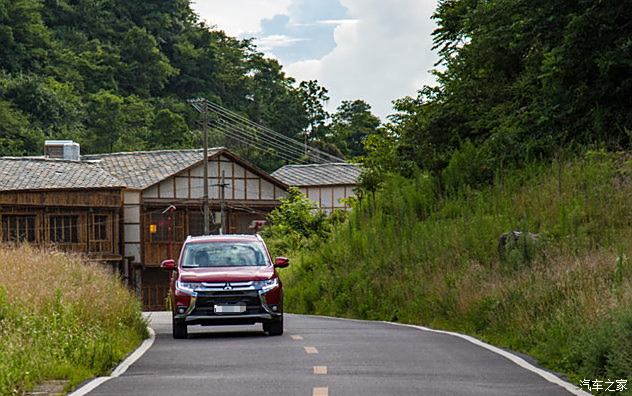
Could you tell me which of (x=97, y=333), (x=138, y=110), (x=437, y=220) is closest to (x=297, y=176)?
(x=138, y=110)

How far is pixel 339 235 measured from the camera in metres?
39.5

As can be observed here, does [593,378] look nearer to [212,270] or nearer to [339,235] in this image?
[212,270]

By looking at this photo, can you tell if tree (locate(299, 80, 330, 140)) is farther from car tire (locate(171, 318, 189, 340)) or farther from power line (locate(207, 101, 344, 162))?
car tire (locate(171, 318, 189, 340))

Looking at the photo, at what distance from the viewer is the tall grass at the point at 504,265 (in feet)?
52.6

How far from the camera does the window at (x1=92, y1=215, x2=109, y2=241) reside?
6544 cm

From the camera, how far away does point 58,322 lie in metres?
17.7

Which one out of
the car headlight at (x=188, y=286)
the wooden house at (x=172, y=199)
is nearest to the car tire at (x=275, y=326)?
the car headlight at (x=188, y=286)

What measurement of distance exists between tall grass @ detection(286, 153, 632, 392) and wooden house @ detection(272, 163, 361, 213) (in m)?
42.9

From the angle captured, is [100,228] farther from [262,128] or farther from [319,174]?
[262,128]

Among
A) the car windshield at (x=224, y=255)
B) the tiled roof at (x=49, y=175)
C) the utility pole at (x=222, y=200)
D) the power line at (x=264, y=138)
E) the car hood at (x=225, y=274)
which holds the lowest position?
the car hood at (x=225, y=274)

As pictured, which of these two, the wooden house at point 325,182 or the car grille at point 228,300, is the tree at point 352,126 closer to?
the wooden house at point 325,182

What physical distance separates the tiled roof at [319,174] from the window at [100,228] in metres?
21.4

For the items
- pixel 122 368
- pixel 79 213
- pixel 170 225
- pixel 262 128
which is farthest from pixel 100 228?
pixel 122 368

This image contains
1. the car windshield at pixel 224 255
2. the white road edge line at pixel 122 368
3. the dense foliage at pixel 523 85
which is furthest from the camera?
the dense foliage at pixel 523 85
